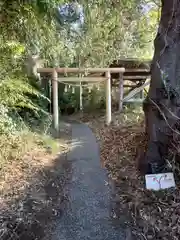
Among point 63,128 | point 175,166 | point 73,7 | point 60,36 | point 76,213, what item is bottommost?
point 63,128

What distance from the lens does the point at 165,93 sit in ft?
12.4

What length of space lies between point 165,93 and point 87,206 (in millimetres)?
1732

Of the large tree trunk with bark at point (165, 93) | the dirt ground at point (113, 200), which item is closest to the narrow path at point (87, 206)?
the dirt ground at point (113, 200)

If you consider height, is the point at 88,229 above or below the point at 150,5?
below

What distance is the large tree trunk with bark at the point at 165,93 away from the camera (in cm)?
378

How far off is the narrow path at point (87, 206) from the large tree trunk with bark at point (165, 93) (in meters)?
0.75

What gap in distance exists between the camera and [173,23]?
380 cm

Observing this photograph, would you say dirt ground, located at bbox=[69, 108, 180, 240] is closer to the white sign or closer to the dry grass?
the white sign

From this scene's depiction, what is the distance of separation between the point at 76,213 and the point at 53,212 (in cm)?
25

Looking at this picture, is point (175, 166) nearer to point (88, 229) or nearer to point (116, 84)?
point (88, 229)

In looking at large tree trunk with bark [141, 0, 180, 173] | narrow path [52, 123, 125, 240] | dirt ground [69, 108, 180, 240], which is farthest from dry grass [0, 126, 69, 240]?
large tree trunk with bark [141, 0, 180, 173]

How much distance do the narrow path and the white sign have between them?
519mm

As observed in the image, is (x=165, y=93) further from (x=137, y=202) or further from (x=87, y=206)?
(x=87, y=206)

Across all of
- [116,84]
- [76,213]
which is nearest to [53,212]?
[76,213]
